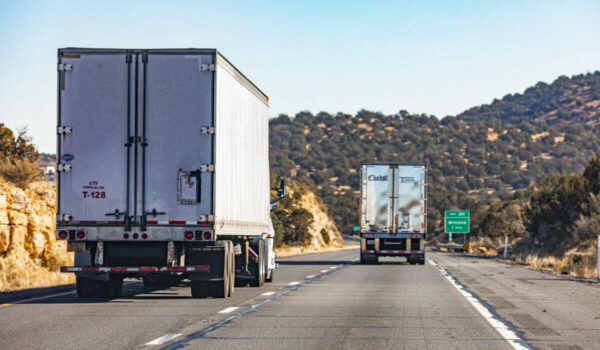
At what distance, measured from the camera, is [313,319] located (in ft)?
45.5

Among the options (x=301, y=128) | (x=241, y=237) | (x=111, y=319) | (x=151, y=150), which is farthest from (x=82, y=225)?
(x=301, y=128)

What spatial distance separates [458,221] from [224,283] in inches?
2443

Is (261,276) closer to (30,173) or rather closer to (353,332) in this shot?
(353,332)

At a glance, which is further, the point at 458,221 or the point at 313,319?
the point at 458,221

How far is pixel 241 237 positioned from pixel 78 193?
173 inches

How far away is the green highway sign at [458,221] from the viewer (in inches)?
3029

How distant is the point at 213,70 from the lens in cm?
1602

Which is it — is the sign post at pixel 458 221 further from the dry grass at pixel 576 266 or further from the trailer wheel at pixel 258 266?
the trailer wheel at pixel 258 266

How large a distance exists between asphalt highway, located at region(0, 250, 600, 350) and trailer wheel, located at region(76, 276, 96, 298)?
37 cm

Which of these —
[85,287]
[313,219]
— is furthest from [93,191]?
[313,219]

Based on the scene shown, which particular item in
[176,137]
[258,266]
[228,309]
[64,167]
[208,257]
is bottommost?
[228,309]

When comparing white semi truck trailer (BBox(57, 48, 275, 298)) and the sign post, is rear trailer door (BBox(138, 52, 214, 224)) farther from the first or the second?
the sign post

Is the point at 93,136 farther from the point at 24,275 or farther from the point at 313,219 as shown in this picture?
the point at 313,219

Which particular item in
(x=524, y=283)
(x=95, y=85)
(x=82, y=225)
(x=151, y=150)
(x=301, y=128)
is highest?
(x=301, y=128)
